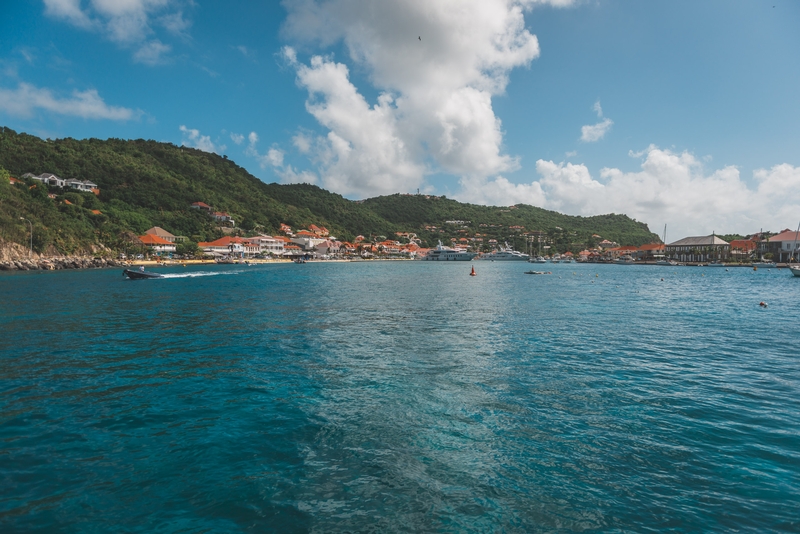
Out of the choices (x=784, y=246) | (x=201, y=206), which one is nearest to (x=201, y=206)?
(x=201, y=206)

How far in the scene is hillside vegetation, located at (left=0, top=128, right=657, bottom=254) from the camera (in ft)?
220

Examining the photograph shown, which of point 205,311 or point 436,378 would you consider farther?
point 205,311

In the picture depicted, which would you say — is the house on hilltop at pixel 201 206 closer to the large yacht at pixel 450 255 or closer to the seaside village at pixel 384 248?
the seaside village at pixel 384 248

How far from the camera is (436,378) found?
1001 centimetres

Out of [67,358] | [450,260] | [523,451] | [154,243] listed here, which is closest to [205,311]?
[67,358]

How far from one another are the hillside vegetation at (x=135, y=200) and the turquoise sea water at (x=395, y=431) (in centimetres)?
6453

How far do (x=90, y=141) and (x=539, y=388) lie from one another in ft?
545

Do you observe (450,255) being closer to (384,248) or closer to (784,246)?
(384,248)

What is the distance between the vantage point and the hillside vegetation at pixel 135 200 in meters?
67.1

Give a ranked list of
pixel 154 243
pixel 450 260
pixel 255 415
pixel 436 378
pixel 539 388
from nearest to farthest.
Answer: pixel 255 415 < pixel 539 388 < pixel 436 378 < pixel 154 243 < pixel 450 260

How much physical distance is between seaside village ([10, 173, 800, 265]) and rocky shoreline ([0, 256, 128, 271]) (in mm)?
15780

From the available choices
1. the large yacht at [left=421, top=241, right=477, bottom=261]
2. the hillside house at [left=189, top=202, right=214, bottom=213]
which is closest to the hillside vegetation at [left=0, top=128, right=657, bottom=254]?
the hillside house at [left=189, top=202, right=214, bottom=213]

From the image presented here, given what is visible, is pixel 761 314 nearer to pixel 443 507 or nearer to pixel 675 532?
pixel 675 532

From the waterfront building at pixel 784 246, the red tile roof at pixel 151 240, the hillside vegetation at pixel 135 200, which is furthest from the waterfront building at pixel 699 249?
the red tile roof at pixel 151 240
